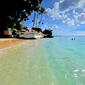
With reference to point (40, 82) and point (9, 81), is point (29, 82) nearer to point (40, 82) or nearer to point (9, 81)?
point (40, 82)

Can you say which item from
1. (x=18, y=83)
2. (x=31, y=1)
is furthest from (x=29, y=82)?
(x=31, y=1)

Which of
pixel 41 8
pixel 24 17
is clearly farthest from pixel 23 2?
pixel 41 8

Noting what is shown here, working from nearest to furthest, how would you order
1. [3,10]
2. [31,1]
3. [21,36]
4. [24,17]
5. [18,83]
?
[18,83], [3,10], [31,1], [24,17], [21,36]

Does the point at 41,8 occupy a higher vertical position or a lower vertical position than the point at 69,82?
higher

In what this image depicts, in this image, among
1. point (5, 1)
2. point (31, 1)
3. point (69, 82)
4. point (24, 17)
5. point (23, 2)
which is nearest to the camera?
point (69, 82)

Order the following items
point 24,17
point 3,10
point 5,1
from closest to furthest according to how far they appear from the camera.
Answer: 1. point 5,1
2. point 3,10
3. point 24,17

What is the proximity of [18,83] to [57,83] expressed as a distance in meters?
1.33

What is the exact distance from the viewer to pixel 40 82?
8.35 feet

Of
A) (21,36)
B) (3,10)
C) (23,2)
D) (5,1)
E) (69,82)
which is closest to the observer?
(69,82)

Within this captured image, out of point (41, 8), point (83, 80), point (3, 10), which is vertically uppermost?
point (41, 8)

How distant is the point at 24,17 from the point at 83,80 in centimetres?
1903

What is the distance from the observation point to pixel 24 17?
18.9m

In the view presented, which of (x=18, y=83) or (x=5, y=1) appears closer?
(x=18, y=83)

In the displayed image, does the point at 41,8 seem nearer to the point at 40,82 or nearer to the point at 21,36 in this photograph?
the point at 21,36
